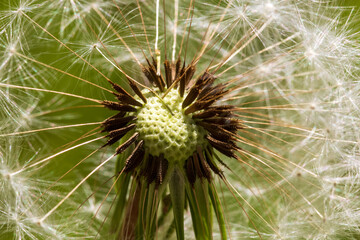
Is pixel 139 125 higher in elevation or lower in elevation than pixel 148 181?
higher

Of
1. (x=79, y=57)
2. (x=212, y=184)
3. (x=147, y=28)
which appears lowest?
(x=212, y=184)

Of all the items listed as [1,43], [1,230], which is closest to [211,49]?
[1,43]

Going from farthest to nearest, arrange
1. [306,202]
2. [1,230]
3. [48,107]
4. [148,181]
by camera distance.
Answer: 1. [306,202]
2. [48,107]
3. [1,230]
4. [148,181]

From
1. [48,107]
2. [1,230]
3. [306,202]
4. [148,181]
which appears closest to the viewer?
[148,181]

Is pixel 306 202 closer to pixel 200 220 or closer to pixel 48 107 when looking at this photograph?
pixel 200 220
